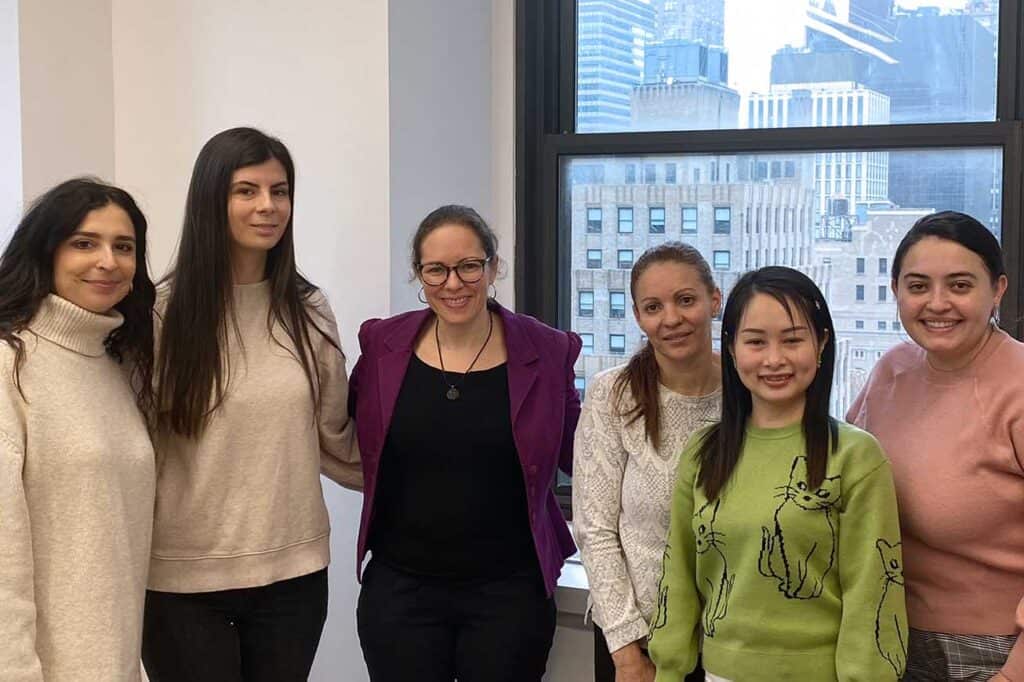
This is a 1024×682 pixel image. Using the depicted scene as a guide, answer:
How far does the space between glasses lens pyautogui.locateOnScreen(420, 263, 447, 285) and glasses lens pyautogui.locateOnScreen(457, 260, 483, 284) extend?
0.10 feet

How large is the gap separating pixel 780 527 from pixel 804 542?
0.14ft

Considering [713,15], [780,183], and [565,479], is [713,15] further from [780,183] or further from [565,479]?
[565,479]

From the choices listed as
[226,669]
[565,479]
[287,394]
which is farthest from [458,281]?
[565,479]

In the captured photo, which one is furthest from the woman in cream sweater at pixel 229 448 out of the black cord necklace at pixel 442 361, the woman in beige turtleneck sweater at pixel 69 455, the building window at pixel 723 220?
the building window at pixel 723 220

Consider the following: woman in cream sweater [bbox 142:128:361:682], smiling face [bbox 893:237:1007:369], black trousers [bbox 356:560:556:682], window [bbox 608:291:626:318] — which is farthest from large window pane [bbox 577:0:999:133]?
black trousers [bbox 356:560:556:682]

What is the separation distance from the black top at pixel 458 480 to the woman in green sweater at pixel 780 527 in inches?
14.0

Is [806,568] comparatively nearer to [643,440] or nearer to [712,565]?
[712,565]

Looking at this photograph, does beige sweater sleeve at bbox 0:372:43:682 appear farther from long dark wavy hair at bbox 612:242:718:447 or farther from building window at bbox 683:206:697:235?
building window at bbox 683:206:697:235

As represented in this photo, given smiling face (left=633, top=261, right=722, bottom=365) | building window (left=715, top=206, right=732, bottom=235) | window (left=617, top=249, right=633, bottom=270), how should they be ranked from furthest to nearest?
1. window (left=617, top=249, right=633, bottom=270)
2. building window (left=715, top=206, right=732, bottom=235)
3. smiling face (left=633, top=261, right=722, bottom=365)

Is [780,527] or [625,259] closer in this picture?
[780,527]

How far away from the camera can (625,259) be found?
2.88 metres

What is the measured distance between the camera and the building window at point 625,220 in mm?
2863

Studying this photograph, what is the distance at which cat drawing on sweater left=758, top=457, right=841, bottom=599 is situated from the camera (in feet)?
5.34

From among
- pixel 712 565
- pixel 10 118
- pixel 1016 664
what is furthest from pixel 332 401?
pixel 1016 664
